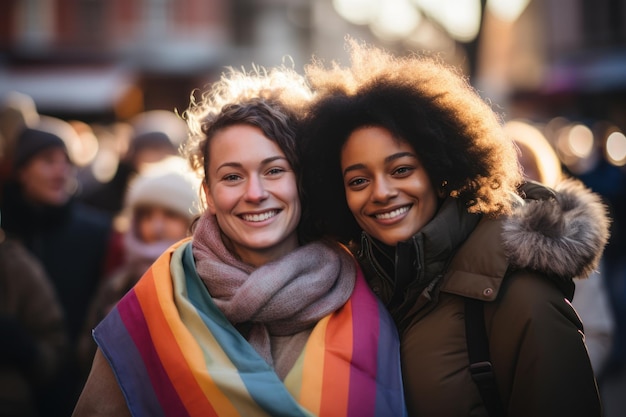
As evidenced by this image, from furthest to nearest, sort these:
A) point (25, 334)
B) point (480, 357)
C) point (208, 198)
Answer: point (25, 334) < point (208, 198) < point (480, 357)

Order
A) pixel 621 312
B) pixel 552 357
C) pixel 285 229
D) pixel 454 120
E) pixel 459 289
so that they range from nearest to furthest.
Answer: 1. pixel 552 357
2. pixel 459 289
3. pixel 454 120
4. pixel 285 229
5. pixel 621 312

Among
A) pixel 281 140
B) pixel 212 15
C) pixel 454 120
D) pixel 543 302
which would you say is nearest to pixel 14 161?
pixel 281 140

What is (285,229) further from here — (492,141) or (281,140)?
(492,141)

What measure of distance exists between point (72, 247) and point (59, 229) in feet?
0.50

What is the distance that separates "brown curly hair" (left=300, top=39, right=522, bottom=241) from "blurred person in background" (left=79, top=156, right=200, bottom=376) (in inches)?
55.5

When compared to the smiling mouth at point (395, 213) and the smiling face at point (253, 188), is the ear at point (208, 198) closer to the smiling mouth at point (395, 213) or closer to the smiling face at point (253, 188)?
the smiling face at point (253, 188)

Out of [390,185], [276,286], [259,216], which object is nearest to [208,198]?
[259,216]

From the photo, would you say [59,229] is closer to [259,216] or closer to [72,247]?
[72,247]

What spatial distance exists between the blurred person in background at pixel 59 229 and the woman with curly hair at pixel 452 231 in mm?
2377

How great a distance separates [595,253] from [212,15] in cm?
2372

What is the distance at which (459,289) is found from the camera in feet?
7.81

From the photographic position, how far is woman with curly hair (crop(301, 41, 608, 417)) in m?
2.28

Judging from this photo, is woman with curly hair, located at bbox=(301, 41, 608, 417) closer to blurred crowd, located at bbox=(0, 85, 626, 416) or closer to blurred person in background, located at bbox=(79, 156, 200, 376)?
blurred crowd, located at bbox=(0, 85, 626, 416)

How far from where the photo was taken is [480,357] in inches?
91.7
